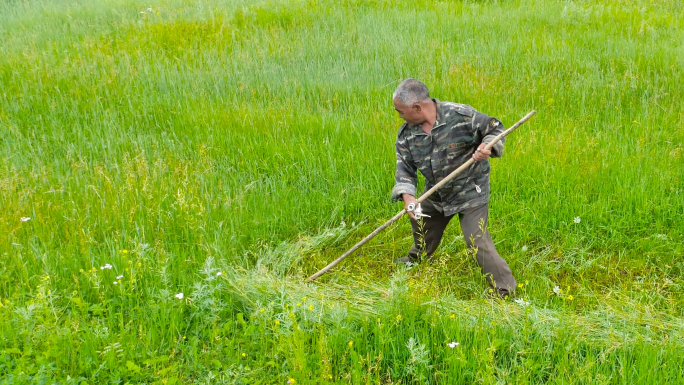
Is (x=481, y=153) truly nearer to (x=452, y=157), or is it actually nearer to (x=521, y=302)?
(x=452, y=157)

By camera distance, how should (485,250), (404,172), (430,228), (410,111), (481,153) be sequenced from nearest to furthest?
(481,153), (410,111), (485,250), (404,172), (430,228)

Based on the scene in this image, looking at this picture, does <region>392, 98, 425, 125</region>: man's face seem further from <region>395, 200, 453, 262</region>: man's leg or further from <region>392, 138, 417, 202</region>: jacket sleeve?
<region>395, 200, 453, 262</region>: man's leg

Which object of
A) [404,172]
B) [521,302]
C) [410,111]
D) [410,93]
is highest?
[410,93]

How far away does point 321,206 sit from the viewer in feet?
17.9

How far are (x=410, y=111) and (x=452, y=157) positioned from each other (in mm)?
466

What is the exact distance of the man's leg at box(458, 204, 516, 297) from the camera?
4113mm

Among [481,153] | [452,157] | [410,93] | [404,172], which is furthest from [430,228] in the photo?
[410,93]

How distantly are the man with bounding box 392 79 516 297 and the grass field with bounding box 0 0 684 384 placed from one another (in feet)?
1.28

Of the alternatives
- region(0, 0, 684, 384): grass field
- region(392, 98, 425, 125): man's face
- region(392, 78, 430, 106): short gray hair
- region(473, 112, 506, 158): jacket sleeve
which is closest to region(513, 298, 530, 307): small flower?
region(0, 0, 684, 384): grass field

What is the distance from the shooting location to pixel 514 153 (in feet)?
18.9

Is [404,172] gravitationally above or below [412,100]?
below

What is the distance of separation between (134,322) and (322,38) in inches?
254

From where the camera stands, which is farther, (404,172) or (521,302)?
(404,172)

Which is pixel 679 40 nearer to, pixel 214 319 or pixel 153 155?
pixel 153 155
